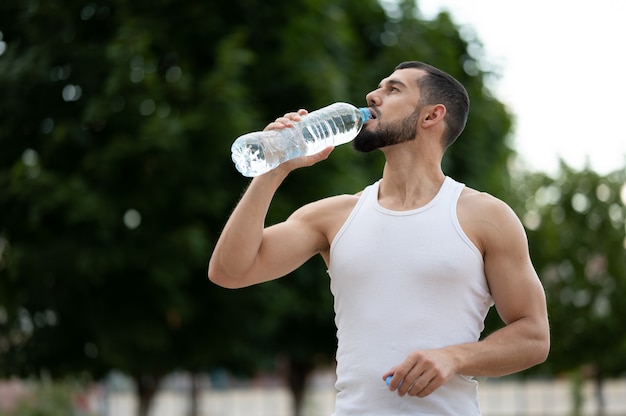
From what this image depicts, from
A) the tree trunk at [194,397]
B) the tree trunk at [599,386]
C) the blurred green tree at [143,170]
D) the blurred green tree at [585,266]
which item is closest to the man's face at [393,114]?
the blurred green tree at [143,170]

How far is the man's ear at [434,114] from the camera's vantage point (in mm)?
3514

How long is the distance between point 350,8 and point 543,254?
6.97 metres

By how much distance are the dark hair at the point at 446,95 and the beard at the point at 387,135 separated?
2.9 inches

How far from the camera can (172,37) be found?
47.6 feet

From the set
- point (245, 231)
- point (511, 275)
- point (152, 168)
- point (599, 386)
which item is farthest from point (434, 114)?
point (599, 386)

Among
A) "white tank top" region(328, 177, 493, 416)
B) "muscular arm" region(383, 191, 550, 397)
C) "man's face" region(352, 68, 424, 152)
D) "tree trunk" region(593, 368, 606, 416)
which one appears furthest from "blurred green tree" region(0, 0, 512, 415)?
"tree trunk" region(593, 368, 606, 416)

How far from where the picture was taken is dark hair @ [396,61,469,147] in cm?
353

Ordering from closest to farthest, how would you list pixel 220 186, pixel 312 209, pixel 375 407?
pixel 375 407, pixel 312 209, pixel 220 186

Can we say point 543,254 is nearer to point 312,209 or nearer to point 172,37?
point 172,37

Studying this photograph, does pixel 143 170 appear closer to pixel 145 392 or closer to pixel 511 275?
pixel 145 392

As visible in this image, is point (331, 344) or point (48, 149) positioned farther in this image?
point (331, 344)

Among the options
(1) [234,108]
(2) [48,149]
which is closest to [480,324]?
(1) [234,108]

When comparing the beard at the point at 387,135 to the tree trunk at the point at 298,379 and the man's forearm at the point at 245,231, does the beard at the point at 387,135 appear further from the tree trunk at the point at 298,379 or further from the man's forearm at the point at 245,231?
the tree trunk at the point at 298,379

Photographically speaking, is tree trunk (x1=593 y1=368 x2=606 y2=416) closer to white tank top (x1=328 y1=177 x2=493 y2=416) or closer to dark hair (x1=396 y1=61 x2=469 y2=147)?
dark hair (x1=396 y1=61 x2=469 y2=147)
